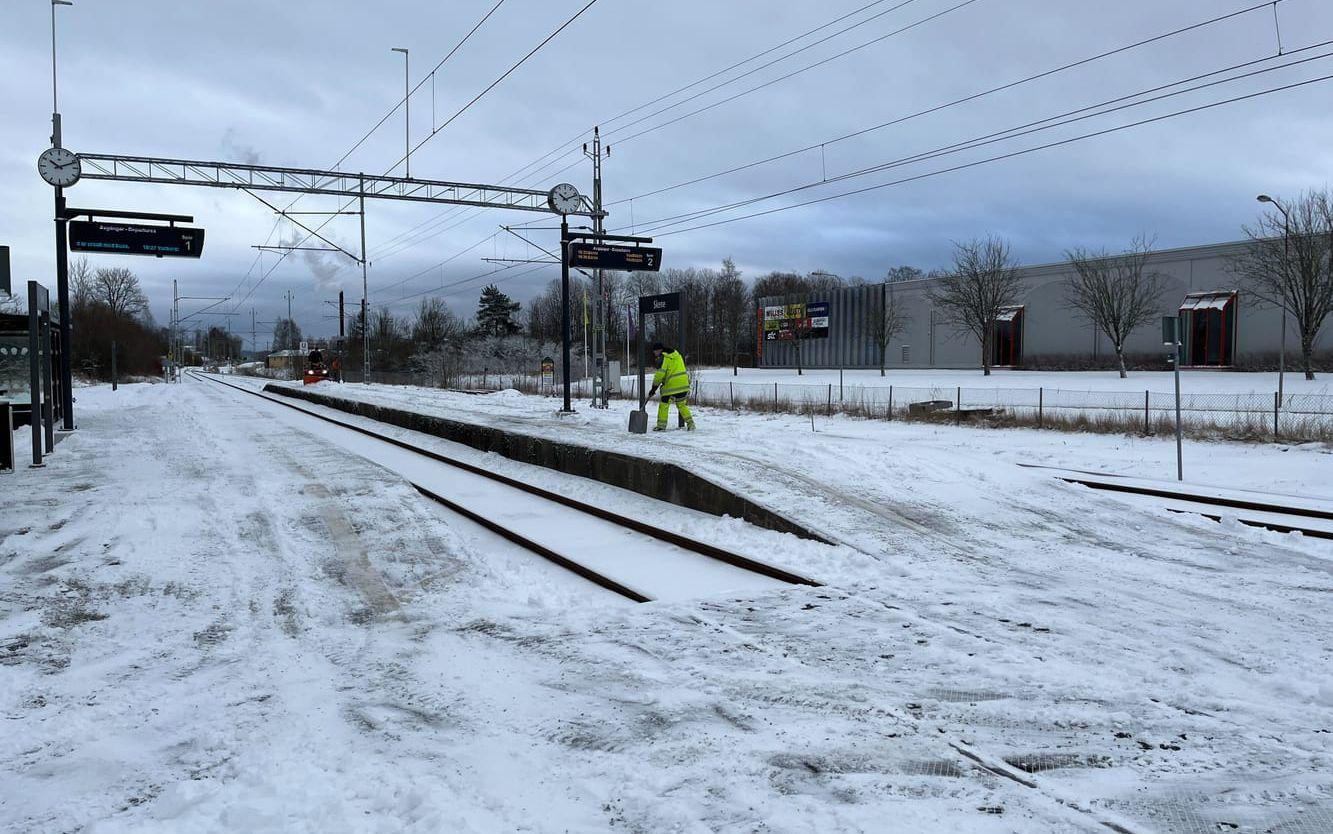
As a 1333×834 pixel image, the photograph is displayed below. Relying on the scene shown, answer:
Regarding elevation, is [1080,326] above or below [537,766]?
above

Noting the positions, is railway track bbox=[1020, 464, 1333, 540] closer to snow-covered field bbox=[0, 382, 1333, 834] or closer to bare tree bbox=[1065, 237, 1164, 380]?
snow-covered field bbox=[0, 382, 1333, 834]

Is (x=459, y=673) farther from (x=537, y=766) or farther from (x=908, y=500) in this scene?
(x=908, y=500)

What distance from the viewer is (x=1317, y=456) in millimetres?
15422

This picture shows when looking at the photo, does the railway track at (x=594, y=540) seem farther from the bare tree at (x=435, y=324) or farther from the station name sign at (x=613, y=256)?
the bare tree at (x=435, y=324)

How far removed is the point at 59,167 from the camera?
2048 cm

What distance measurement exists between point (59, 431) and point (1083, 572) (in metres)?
21.4

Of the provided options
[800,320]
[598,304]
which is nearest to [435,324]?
[800,320]

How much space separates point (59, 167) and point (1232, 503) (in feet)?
79.1

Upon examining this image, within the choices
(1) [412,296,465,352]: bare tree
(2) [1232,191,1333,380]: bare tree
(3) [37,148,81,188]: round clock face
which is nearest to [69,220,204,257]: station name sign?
(3) [37,148,81,188]: round clock face

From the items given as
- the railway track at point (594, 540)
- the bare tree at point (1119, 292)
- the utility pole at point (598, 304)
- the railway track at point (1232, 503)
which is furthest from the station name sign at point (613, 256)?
the bare tree at point (1119, 292)

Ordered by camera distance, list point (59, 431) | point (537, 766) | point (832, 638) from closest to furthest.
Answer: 1. point (537, 766)
2. point (832, 638)
3. point (59, 431)

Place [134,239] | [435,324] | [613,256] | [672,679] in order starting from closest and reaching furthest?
[672,679]
[134,239]
[613,256]
[435,324]

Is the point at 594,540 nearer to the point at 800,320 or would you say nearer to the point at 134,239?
the point at 134,239

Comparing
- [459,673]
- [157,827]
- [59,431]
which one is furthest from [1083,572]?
[59,431]
